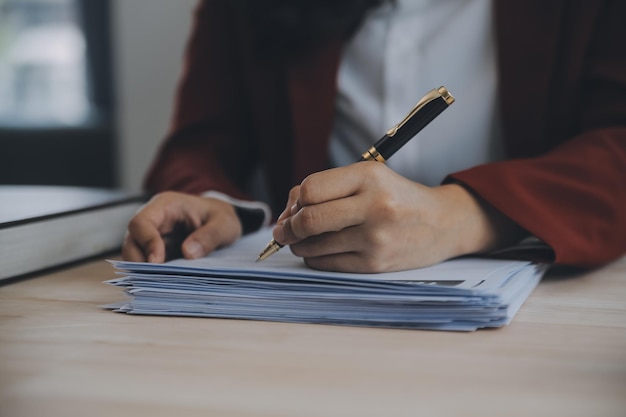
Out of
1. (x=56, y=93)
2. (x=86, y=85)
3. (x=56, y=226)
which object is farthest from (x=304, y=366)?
(x=56, y=93)

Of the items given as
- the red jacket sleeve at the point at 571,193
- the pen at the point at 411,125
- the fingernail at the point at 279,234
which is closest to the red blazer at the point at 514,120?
the red jacket sleeve at the point at 571,193

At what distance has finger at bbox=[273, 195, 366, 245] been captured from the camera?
62cm

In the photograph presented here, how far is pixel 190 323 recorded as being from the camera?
0.58m

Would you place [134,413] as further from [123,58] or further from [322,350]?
[123,58]

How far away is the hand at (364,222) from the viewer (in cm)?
62

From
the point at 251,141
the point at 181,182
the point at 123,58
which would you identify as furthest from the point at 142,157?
the point at 181,182

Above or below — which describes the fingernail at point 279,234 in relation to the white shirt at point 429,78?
below

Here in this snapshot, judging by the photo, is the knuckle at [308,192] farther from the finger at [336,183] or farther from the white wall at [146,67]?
the white wall at [146,67]

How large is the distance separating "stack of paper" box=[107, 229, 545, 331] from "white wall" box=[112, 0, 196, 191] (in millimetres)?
1182

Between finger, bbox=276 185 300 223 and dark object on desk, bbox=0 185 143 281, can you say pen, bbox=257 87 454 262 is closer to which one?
finger, bbox=276 185 300 223

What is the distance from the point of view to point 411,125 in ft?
2.20

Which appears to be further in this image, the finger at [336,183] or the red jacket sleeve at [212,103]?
the red jacket sleeve at [212,103]

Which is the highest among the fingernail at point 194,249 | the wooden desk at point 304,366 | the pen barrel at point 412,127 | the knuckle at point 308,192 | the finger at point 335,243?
the pen barrel at point 412,127

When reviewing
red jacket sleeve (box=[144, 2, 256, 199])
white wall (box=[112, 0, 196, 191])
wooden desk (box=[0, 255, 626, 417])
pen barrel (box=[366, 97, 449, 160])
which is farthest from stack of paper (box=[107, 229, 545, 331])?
white wall (box=[112, 0, 196, 191])
